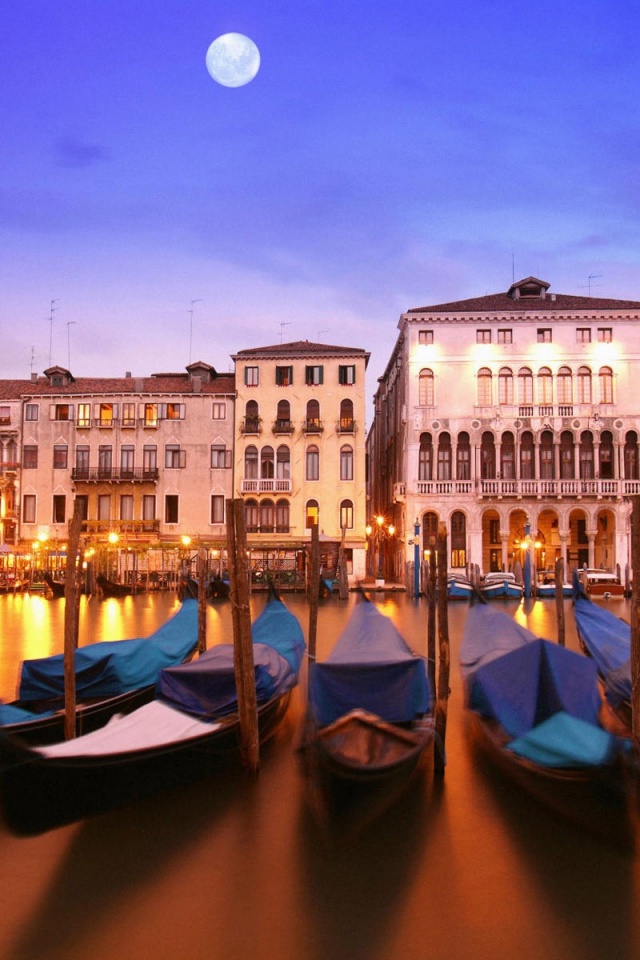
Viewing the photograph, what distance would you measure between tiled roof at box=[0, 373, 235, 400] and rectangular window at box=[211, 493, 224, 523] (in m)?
4.05

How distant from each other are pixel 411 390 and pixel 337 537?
6089 millimetres

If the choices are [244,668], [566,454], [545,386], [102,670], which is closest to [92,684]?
[102,670]

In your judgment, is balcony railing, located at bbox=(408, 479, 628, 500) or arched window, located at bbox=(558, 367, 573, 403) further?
arched window, located at bbox=(558, 367, 573, 403)

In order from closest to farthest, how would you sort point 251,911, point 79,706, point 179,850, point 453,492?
point 251,911, point 179,850, point 79,706, point 453,492

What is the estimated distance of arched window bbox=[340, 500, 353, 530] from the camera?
99.0 feet

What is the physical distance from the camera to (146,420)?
101 feet

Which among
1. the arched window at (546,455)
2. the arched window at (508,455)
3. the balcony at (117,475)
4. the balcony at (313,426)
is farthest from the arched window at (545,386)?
the balcony at (117,475)

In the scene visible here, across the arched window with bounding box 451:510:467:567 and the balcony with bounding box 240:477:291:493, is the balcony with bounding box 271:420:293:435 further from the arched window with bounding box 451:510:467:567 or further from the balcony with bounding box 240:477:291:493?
the arched window with bounding box 451:510:467:567

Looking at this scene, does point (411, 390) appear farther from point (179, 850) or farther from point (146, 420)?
point (179, 850)

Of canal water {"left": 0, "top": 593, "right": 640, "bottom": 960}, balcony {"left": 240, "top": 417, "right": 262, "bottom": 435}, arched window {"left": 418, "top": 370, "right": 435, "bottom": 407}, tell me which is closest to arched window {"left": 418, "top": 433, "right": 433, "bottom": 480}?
arched window {"left": 418, "top": 370, "right": 435, "bottom": 407}

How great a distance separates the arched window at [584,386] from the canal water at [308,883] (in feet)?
82.3

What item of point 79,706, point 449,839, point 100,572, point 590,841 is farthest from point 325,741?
point 100,572

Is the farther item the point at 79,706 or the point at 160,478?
the point at 160,478

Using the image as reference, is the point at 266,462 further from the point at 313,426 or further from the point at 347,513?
the point at 347,513
